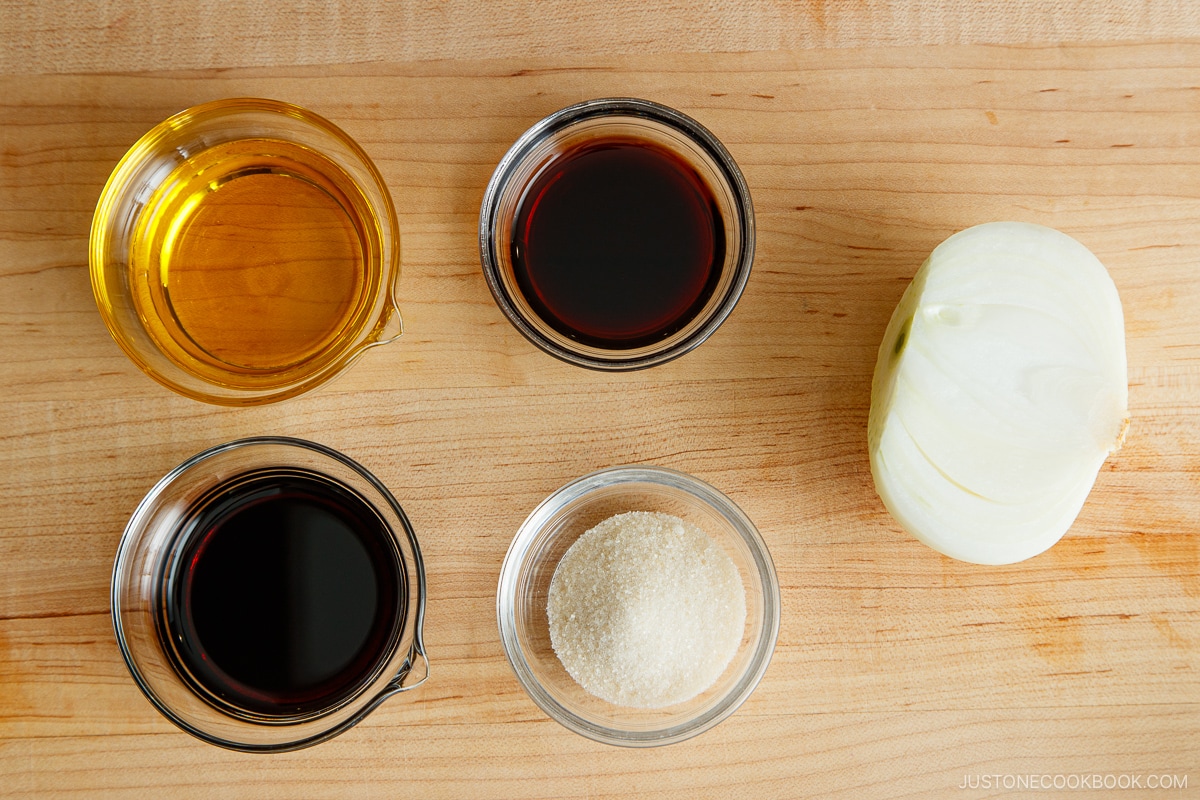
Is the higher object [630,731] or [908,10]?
[908,10]

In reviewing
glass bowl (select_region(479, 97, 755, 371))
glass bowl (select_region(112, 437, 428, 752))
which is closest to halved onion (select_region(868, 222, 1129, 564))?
glass bowl (select_region(479, 97, 755, 371))

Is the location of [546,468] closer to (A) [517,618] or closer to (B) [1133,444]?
(A) [517,618]

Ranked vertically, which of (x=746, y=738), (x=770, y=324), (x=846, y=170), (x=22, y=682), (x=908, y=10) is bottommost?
(x=746, y=738)

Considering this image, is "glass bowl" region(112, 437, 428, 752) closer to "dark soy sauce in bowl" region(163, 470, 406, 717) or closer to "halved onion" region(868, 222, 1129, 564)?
"dark soy sauce in bowl" region(163, 470, 406, 717)

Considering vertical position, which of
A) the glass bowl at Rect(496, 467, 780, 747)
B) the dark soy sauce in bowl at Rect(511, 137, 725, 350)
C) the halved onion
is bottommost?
the glass bowl at Rect(496, 467, 780, 747)

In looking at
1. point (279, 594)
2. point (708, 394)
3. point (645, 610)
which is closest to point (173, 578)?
point (279, 594)

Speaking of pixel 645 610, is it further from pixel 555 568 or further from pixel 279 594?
pixel 279 594

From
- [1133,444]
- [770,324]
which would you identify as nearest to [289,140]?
[770,324]
